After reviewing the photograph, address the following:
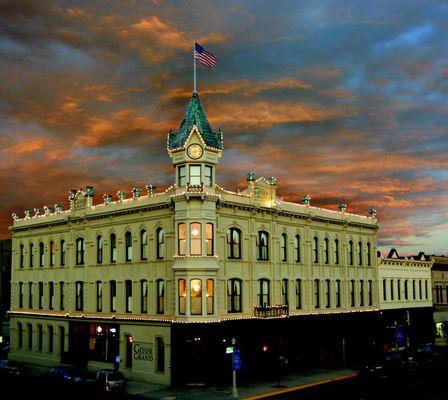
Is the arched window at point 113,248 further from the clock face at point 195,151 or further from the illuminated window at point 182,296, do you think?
the clock face at point 195,151

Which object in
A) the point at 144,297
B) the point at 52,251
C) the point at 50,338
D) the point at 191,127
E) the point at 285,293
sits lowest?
the point at 50,338

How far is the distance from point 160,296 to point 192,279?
4173 mm

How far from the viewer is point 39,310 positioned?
58062 millimetres

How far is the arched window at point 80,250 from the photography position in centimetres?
5300

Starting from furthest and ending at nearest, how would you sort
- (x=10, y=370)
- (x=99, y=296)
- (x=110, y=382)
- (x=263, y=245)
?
(x=99, y=296), (x=263, y=245), (x=10, y=370), (x=110, y=382)

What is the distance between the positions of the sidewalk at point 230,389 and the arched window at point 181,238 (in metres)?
9.54

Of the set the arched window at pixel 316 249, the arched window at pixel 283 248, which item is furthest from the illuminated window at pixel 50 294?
the arched window at pixel 316 249

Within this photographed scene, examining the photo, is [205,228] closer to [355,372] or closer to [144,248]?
[144,248]

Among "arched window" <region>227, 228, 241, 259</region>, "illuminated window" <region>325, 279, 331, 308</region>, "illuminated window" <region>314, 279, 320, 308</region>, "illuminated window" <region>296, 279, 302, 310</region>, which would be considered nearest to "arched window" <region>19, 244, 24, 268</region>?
"arched window" <region>227, 228, 241, 259</region>

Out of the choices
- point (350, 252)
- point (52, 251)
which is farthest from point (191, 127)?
point (350, 252)

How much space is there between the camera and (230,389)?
40.8 m

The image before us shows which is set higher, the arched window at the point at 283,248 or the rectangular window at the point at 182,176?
the rectangular window at the point at 182,176

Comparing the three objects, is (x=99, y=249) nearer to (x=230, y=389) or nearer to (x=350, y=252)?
(x=230, y=389)

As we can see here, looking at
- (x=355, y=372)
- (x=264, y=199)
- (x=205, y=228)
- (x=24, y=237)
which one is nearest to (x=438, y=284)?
(x=355, y=372)
